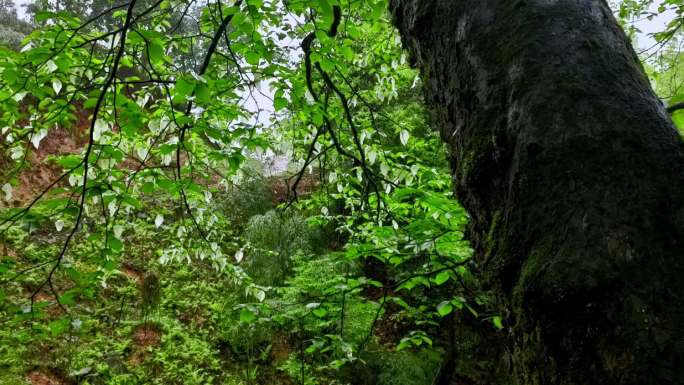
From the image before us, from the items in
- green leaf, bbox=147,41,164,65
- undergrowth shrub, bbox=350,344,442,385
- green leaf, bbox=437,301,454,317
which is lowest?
undergrowth shrub, bbox=350,344,442,385

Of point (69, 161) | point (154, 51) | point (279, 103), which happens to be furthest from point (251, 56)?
point (69, 161)

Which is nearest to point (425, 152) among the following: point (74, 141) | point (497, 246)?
point (497, 246)

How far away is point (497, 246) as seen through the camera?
2.43 ft

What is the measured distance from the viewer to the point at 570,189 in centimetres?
58

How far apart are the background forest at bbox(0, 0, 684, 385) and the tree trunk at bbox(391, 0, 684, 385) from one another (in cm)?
21

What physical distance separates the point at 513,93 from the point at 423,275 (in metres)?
1.11

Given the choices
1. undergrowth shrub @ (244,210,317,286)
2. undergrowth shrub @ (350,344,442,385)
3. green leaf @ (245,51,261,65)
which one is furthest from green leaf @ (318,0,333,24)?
undergrowth shrub @ (244,210,317,286)

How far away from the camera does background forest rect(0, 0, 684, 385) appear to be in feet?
5.69

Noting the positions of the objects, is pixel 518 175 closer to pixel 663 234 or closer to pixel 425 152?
pixel 663 234

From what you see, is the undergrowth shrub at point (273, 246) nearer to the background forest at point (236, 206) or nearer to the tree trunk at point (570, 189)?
the background forest at point (236, 206)

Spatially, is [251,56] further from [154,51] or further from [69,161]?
[69,161]

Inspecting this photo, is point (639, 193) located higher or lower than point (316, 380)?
higher

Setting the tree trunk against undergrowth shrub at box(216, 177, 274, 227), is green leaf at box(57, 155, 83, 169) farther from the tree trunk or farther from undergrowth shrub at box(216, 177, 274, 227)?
undergrowth shrub at box(216, 177, 274, 227)

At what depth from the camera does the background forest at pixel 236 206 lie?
68.3 inches
